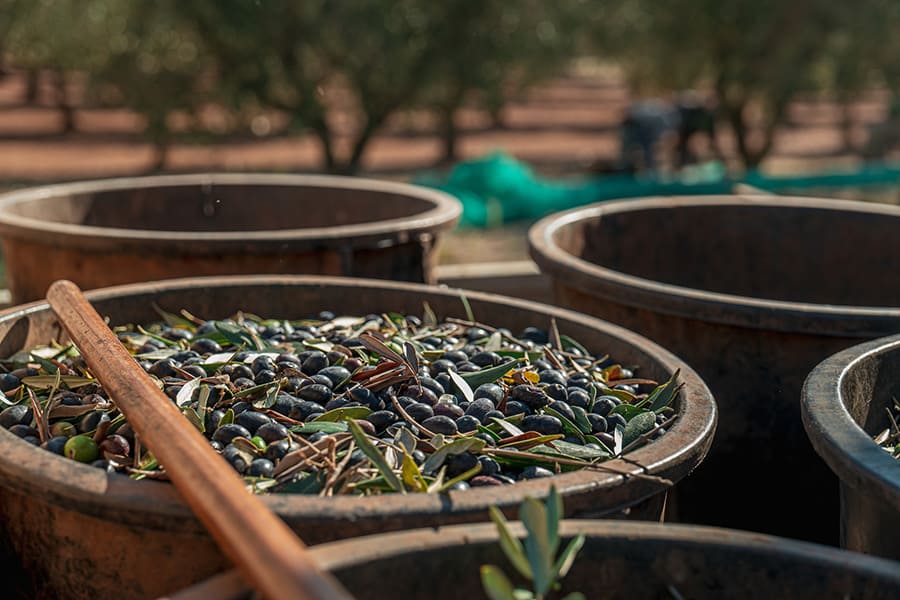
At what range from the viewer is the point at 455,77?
13898 mm

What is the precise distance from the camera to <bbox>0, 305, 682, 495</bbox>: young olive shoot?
1968mm

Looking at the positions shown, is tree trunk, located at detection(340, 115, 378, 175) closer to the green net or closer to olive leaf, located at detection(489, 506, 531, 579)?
the green net

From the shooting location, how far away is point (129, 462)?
6.40 feet

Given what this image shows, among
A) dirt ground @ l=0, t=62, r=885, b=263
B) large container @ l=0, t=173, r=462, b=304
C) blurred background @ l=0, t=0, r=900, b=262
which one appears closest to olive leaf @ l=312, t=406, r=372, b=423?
large container @ l=0, t=173, r=462, b=304

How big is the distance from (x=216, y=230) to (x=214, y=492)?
11.2 feet

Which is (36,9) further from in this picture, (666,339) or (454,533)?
(454,533)

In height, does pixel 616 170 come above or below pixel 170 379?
below

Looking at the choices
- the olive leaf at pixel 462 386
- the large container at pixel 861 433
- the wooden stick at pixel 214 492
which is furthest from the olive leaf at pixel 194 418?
the large container at pixel 861 433

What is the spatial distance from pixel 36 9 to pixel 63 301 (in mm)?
15185

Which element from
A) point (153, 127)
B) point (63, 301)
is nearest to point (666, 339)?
point (63, 301)

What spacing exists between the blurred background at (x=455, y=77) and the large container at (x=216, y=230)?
13.7ft

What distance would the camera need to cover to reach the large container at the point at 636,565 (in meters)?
1.52

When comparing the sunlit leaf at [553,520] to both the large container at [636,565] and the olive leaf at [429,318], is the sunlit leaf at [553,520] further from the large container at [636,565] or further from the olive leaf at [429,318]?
the olive leaf at [429,318]

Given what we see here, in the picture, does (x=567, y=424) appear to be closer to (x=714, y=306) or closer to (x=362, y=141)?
(x=714, y=306)
